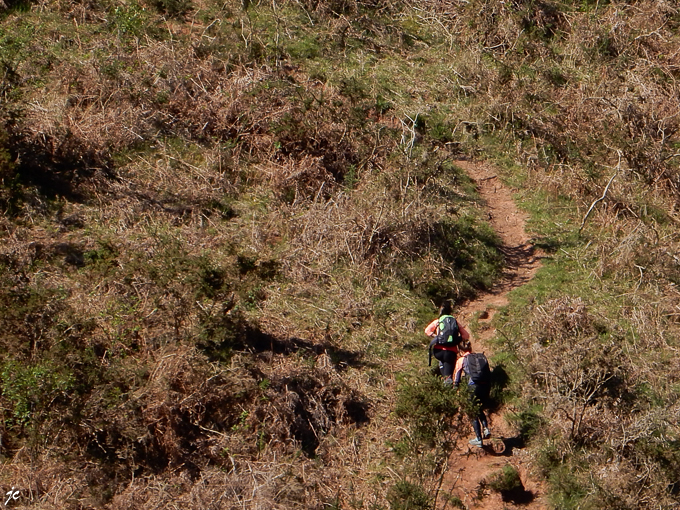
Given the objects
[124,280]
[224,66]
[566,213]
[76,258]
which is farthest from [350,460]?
[224,66]

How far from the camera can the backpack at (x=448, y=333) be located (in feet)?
36.2

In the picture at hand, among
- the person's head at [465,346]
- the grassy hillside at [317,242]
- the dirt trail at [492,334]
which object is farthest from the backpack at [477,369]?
the dirt trail at [492,334]

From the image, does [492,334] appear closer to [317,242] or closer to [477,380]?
[477,380]

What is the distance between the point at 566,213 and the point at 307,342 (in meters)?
5.43

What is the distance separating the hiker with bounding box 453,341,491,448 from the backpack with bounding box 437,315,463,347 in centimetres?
19

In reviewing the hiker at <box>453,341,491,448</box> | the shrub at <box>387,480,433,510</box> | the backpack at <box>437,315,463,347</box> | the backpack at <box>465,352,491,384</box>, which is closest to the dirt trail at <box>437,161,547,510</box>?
the hiker at <box>453,341,491,448</box>

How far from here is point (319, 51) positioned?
17125 millimetres

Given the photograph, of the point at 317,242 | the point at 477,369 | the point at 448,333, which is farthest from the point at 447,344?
the point at 317,242

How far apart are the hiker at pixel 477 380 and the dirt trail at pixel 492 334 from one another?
0.73 ft

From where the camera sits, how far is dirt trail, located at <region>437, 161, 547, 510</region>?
10.4 meters

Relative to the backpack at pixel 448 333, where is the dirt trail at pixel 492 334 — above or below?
below

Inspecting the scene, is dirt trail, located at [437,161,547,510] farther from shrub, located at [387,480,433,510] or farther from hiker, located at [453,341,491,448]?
shrub, located at [387,480,433,510]

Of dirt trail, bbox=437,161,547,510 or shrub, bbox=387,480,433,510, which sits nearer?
shrub, bbox=387,480,433,510

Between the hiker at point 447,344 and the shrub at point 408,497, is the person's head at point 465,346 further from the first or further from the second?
the shrub at point 408,497
